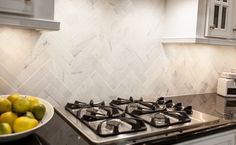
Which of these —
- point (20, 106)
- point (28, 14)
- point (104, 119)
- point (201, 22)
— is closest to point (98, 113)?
point (104, 119)

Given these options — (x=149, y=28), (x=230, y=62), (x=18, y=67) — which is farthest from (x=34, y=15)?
(x=230, y=62)

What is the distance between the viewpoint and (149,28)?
1.71 metres

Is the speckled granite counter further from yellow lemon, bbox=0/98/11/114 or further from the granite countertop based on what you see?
yellow lemon, bbox=0/98/11/114

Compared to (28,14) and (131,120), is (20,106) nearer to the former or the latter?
(28,14)

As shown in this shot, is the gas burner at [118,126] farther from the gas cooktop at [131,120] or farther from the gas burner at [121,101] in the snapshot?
the gas burner at [121,101]

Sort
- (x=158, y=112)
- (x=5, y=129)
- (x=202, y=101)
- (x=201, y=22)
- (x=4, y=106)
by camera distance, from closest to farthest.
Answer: (x=5, y=129)
(x=4, y=106)
(x=158, y=112)
(x=201, y=22)
(x=202, y=101)

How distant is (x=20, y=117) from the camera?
94 cm

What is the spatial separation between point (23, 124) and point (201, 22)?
1.22m

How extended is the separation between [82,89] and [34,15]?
0.62m

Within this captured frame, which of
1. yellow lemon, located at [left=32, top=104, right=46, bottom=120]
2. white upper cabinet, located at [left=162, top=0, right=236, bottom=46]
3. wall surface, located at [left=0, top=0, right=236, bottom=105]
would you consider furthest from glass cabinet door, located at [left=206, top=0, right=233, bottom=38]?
yellow lemon, located at [left=32, top=104, right=46, bottom=120]

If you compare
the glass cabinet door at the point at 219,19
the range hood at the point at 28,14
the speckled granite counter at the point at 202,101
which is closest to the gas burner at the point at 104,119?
the range hood at the point at 28,14

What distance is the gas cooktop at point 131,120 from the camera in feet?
3.34

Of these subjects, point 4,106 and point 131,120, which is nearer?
point 4,106

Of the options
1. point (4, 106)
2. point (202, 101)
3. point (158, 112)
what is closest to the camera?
point (4, 106)
